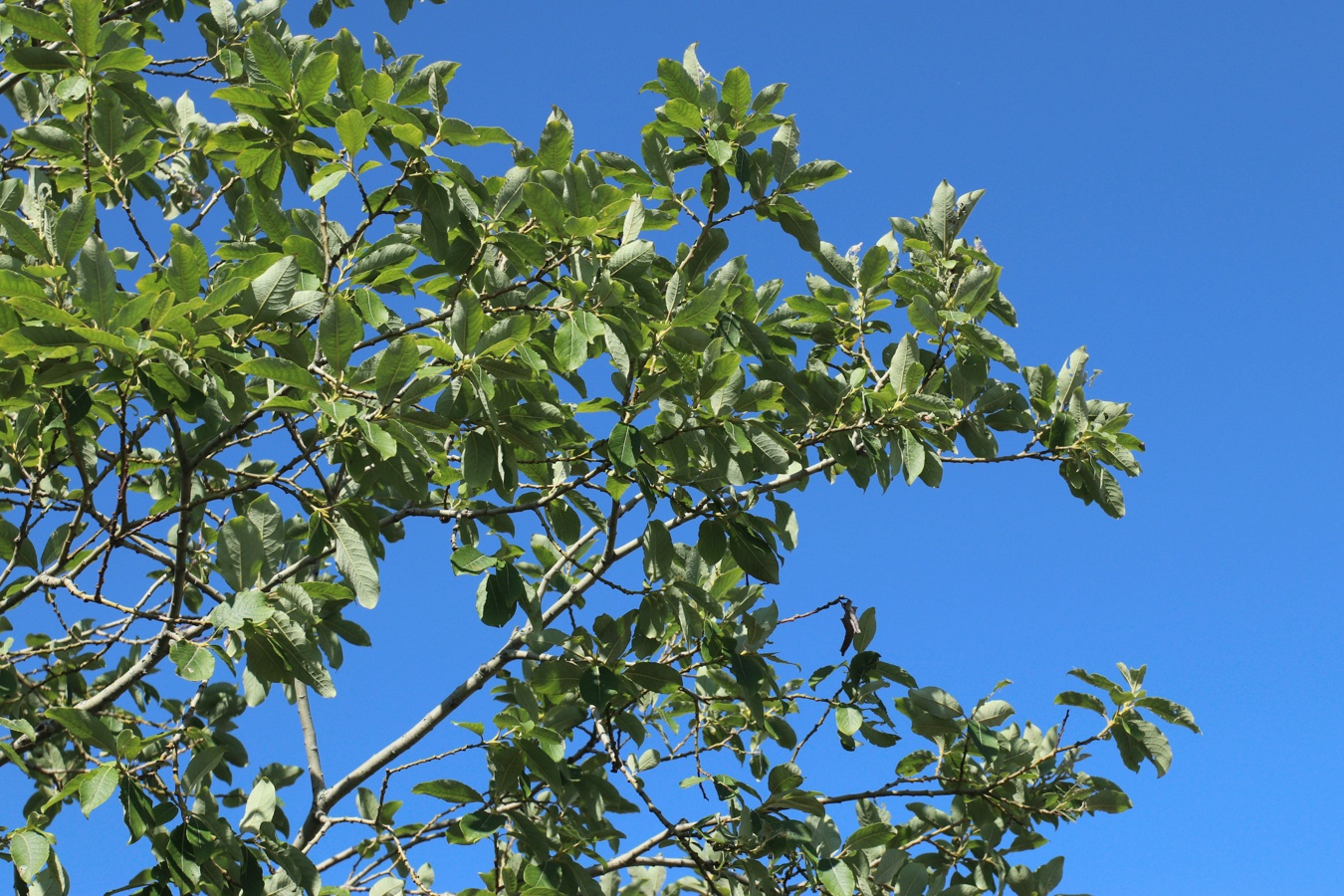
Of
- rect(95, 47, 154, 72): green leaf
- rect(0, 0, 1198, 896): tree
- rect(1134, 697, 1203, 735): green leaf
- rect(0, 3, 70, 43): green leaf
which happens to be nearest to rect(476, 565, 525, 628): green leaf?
rect(0, 0, 1198, 896): tree

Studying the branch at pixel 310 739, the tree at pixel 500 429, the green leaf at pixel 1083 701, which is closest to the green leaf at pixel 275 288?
the tree at pixel 500 429

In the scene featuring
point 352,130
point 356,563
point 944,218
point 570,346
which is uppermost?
point 944,218

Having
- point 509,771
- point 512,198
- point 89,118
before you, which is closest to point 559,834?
point 509,771

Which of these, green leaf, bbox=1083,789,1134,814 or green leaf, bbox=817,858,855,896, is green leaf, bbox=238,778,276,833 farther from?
green leaf, bbox=1083,789,1134,814

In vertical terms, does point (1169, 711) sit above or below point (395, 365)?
below

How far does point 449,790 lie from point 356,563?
107cm

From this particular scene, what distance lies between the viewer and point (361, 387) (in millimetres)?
2988

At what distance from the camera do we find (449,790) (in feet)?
12.5

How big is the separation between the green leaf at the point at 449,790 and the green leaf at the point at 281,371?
1.58 meters

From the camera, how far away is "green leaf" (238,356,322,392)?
9.21 feet

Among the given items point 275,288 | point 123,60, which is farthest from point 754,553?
point 123,60

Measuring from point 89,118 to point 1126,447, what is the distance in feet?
12.1

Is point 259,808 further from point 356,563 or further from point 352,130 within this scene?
point 352,130

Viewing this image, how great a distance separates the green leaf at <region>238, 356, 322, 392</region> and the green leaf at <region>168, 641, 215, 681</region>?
697 millimetres
